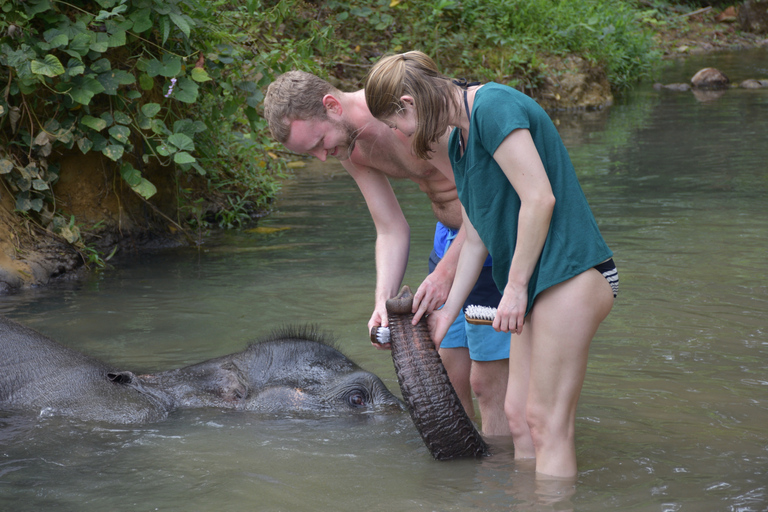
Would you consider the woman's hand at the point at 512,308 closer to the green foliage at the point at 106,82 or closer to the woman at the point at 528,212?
the woman at the point at 528,212

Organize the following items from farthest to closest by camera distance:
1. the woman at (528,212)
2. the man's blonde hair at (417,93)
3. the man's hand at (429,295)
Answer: the man's hand at (429,295) → the man's blonde hair at (417,93) → the woman at (528,212)

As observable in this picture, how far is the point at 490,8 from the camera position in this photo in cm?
1698

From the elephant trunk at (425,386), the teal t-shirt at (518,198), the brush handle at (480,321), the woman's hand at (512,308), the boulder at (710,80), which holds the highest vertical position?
the boulder at (710,80)

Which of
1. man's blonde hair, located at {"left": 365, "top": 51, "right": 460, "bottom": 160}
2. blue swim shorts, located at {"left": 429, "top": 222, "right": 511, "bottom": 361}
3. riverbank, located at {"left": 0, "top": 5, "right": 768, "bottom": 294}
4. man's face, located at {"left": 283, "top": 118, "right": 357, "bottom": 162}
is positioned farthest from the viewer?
riverbank, located at {"left": 0, "top": 5, "right": 768, "bottom": 294}

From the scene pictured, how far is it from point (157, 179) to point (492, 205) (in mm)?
5648

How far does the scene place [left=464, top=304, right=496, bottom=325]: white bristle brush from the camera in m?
3.12

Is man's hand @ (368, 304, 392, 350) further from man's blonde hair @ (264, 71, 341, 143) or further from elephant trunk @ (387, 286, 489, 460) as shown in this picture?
man's blonde hair @ (264, 71, 341, 143)

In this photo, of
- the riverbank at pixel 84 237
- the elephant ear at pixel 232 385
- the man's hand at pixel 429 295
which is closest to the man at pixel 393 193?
the man's hand at pixel 429 295

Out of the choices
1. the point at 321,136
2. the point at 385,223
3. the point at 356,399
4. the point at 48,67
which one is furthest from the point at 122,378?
the point at 48,67

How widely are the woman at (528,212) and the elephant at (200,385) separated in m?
1.27

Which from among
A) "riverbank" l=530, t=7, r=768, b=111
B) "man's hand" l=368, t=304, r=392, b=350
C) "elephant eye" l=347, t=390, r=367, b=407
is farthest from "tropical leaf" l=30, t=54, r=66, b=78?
"riverbank" l=530, t=7, r=768, b=111

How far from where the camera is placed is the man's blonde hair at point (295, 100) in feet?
11.0

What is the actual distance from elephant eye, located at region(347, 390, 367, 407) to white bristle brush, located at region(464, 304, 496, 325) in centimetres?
101

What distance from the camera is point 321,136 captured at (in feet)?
11.3
